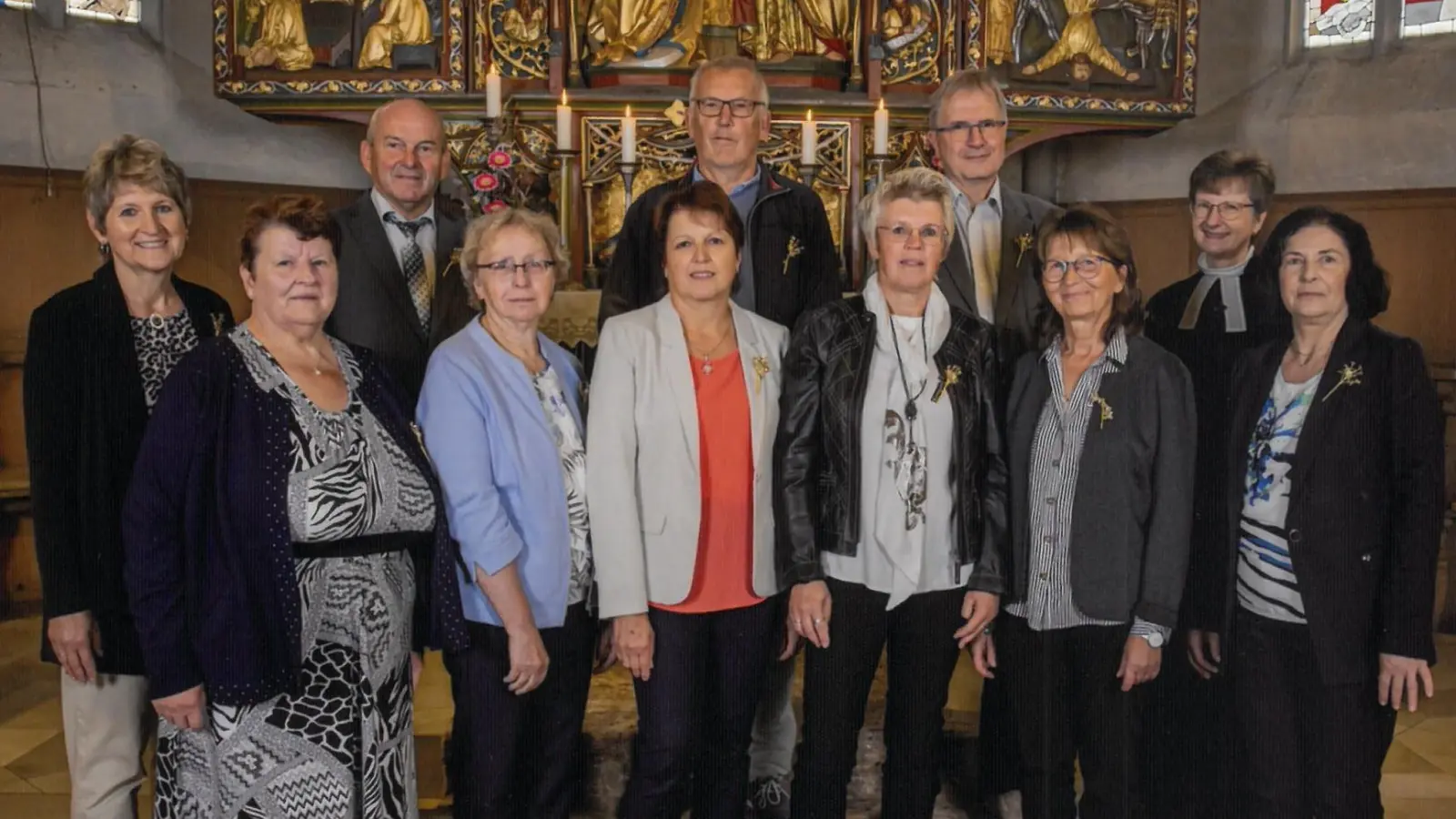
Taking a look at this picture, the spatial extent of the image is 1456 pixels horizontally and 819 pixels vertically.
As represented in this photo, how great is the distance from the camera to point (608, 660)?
7.74ft

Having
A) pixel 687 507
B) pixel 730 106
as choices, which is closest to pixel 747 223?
pixel 730 106

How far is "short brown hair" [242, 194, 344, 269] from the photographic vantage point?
1.94m

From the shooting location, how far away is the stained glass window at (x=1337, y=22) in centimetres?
549

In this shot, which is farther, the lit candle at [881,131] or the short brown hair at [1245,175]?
the lit candle at [881,131]

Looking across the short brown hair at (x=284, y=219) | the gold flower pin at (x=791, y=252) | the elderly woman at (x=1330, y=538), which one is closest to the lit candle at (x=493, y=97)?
the gold flower pin at (x=791, y=252)

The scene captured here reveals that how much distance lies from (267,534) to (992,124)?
177 cm

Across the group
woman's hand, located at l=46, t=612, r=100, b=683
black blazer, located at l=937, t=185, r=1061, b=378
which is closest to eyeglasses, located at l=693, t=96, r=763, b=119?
black blazer, located at l=937, t=185, r=1061, b=378

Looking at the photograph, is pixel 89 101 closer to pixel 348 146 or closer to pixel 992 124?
pixel 348 146

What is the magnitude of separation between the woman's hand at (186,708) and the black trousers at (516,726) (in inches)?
17.0

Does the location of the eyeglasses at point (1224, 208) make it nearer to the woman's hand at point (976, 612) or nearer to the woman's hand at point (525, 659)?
the woman's hand at point (976, 612)

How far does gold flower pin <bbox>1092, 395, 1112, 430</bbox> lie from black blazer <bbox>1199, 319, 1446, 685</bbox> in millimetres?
360

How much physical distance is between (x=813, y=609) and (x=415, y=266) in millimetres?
1223

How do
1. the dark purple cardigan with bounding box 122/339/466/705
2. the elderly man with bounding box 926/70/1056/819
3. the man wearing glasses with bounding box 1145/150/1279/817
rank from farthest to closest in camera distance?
1. the elderly man with bounding box 926/70/1056/819
2. the man wearing glasses with bounding box 1145/150/1279/817
3. the dark purple cardigan with bounding box 122/339/466/705

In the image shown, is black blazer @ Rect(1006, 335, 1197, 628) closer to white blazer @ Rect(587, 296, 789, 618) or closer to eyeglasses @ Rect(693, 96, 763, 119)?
white blazer @ Rect(587, 296, 789, 618)
